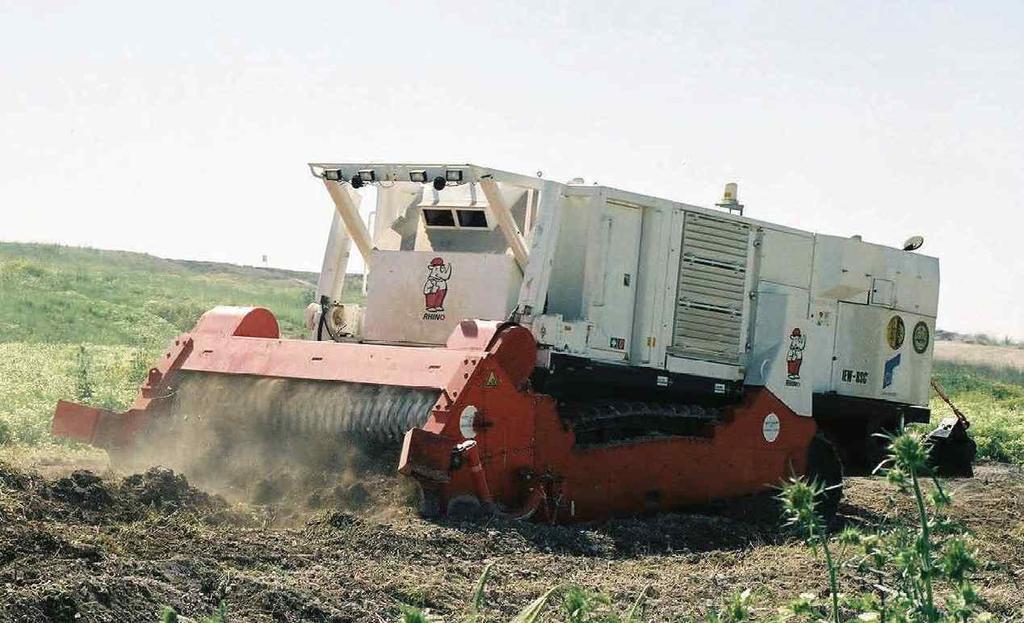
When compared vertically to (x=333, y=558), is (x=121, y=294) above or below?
above

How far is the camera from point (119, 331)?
36.6 m

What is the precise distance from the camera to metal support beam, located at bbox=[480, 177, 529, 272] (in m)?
12.8

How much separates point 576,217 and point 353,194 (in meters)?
2.50

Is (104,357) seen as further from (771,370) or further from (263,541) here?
(263,541)

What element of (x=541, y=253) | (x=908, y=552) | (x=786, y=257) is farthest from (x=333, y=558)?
(x=786, y=257)

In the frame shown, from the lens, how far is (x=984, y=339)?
75.1 m

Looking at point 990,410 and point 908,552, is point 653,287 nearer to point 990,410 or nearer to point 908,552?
point 908,552

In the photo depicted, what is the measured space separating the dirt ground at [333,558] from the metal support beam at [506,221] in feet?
7.89

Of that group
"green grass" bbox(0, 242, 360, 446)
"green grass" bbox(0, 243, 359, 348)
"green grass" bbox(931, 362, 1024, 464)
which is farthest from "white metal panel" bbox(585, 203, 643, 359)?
"green grass" bbox(0, 243, 359, 348)

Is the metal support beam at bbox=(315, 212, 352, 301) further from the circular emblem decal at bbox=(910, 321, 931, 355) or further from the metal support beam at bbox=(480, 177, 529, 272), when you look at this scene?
the circular emblem decal at bbox=(910, 321, 931, 355)

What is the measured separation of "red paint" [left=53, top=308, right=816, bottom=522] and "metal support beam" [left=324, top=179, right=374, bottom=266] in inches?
46.3

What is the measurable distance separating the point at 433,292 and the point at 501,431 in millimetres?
2221

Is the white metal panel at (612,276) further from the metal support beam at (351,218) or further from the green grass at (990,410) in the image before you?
the green grass at (990,410)

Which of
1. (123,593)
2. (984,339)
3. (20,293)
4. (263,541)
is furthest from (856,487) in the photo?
(984,339)
